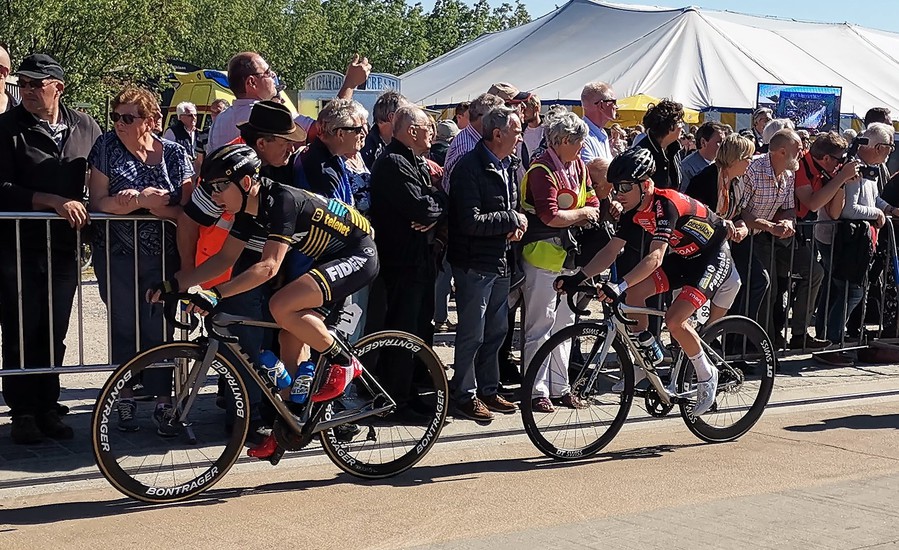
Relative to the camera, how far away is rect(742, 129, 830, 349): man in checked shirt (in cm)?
959

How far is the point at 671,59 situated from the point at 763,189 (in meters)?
16.5

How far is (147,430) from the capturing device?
6.92m

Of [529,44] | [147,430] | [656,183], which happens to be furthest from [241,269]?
[529,44]

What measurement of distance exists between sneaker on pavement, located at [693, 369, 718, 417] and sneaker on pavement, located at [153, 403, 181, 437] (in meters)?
3.21

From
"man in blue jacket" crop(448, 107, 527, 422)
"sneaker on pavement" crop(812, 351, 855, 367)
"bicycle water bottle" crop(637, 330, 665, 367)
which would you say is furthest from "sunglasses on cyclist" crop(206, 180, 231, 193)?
"sneaker on pavement" crop(812, 351, 855, 367)

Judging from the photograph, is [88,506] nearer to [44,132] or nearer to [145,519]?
[145,519]

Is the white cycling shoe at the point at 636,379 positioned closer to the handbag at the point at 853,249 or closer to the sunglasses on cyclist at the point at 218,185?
the sunglasses on cyclist at the point at 218,185

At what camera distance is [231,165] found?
586 centimetres

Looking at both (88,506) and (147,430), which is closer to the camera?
(88,506)

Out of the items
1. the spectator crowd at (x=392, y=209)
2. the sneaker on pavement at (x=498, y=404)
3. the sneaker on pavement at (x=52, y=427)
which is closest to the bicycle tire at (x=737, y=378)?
the spectator crowd at (x=392, y=209)

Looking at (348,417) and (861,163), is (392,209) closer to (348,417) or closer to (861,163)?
(348,417)

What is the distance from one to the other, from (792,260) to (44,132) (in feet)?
20.5

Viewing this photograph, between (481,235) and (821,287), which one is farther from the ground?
(481,235)

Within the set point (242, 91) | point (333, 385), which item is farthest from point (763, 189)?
point (333, 385)
